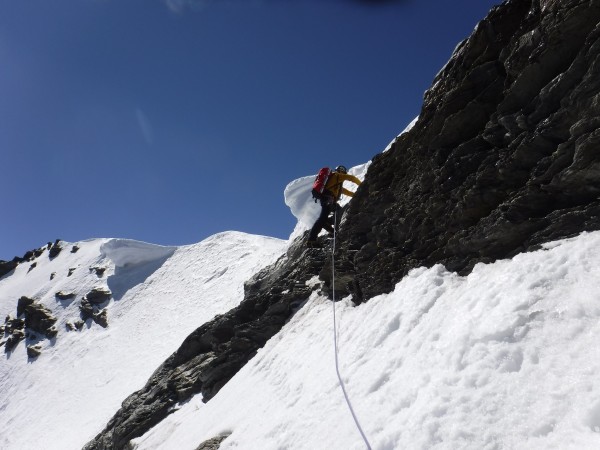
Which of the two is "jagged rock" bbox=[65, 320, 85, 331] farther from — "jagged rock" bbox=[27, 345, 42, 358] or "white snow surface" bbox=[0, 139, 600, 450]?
"white snow surface" bbox=[0, 139, 600, 450]

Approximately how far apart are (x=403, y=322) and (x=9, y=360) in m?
40.1

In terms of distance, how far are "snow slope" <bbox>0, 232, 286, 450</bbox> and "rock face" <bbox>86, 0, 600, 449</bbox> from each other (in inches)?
638

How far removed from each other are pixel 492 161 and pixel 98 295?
38232mm

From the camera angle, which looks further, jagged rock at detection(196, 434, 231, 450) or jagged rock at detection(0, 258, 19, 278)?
jagged rock at detection(0, 258, 19, 278)

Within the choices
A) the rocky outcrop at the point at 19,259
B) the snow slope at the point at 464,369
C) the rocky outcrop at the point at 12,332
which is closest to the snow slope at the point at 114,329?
the rocky outcrop at the point at 12,332

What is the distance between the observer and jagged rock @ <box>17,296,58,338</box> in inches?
1518

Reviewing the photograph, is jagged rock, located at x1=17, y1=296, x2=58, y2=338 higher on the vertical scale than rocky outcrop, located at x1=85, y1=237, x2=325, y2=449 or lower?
higher

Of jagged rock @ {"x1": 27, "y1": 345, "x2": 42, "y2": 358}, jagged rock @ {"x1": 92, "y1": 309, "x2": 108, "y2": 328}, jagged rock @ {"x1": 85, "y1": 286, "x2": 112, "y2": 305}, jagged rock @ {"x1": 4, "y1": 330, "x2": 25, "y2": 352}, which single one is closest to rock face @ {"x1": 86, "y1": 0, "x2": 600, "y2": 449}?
jagged rock @ {"x1": 92, "y1": 309, "x2": 108, "y2": 328}

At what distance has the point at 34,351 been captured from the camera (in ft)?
119

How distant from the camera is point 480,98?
9578 mm

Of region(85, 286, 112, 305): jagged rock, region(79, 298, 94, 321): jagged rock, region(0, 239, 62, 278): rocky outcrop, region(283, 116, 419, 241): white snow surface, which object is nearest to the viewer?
region(283, 116, 419, 241): white snow surface

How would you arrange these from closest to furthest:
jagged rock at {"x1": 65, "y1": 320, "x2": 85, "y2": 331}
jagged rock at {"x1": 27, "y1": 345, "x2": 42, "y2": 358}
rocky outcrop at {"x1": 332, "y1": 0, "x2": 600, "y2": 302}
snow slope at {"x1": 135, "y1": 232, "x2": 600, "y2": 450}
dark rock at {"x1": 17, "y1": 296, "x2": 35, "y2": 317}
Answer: snow slope at {"x1": 135, "y1": 232, "x2": 600, "y2": 450} < rocky outcrop at {"x1": 332, "y1": 0, "x2": 600, "y2": 302} < jagged rock at {"x1": 27, "y1": 345, "x2": 42, "y2": 358} < jagged rock at {"x1": 65, "y1": 320, "x2": 85, "y2": 331} < dark rock at {"x1": 17, "y1": 296, "x2": 35, "y2": 317}

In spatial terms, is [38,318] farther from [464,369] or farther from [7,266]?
[464,369]

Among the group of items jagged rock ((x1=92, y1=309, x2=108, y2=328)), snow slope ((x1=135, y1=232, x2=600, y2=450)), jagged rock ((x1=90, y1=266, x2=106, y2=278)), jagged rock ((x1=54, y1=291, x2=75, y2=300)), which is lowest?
snow slope ((x1=135, y1=232, x2=600, y2=450))
